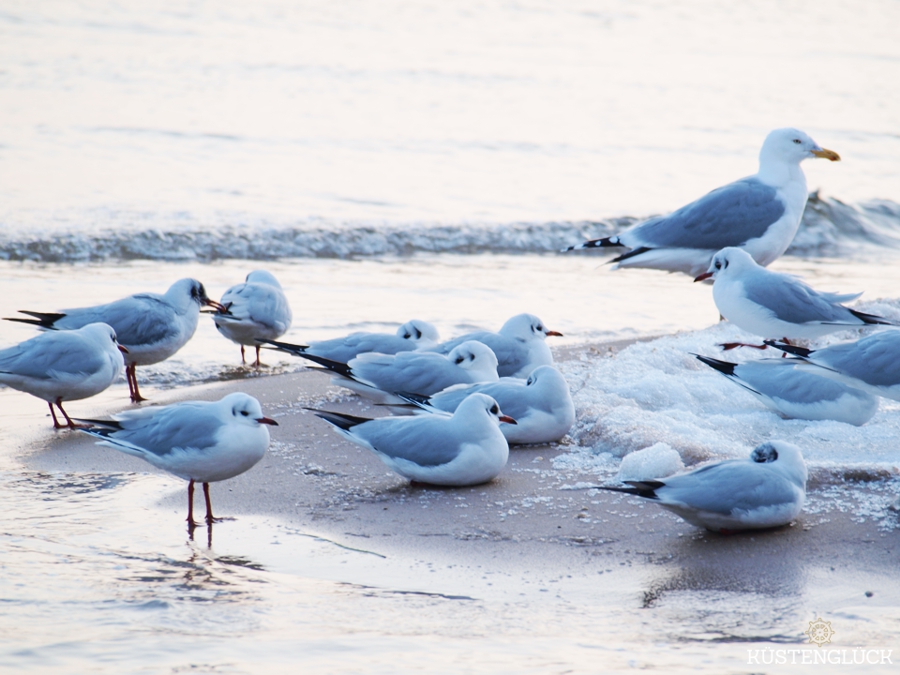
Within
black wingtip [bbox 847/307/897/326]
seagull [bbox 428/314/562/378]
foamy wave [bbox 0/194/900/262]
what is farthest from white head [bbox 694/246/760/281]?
foamy wave [bbox 0/194/900/262]

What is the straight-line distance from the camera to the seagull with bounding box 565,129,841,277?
26.6 ft

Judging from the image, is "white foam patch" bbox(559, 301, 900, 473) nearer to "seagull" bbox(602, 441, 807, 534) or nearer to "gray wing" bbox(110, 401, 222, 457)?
"seagull" bbox(602, 441, 807, 534)

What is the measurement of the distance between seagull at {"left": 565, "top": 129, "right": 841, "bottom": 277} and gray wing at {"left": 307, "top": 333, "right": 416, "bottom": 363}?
1.99 meters

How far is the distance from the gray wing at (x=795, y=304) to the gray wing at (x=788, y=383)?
22.3 inches

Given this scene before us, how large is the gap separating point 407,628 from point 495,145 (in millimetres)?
15099

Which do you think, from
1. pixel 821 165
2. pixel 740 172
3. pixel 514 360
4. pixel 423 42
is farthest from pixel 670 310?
pixel 423 42

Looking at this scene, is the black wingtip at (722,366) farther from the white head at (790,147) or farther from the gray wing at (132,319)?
the gray wing at (132,319)

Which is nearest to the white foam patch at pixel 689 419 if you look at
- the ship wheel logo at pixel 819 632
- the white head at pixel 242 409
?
the ship wheel logo at pixel 819 632

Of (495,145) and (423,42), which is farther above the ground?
(423,42)

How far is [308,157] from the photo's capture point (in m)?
16.6

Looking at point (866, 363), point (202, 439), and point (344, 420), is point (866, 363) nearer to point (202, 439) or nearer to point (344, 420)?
point (344, 420)

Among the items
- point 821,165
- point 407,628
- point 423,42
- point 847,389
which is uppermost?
point 423,42

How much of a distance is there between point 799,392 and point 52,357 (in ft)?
13.9

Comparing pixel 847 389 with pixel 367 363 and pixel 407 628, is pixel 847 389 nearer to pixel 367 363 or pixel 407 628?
pixel 367 363
